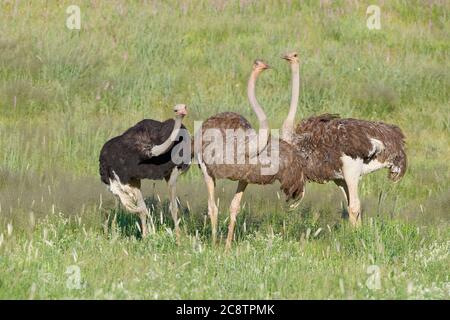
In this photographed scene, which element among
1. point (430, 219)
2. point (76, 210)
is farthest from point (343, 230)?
point (76, 210)

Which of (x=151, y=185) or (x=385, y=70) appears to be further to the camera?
(x=385, y=70)

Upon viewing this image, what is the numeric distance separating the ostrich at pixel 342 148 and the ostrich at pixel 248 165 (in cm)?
35

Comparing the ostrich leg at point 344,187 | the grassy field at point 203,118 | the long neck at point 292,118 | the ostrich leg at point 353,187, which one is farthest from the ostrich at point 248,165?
the ostrich leg at point 344,187

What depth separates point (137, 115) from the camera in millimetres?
13555

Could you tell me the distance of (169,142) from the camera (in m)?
9.20

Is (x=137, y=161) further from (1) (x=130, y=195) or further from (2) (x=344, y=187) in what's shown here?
(2) (x=344, y=187)

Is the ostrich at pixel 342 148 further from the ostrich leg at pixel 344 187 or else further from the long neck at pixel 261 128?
the long neck at pixel 261 128

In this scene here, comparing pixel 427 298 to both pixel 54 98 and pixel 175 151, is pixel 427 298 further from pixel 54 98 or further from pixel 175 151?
pixel 54 98

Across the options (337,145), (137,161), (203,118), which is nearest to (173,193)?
(137,161)

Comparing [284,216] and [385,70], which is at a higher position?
[385,70]

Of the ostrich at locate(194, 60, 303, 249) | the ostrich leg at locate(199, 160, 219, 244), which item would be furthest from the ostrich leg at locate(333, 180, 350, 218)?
the ostrich leg at locate(199, 160, 219, 244)

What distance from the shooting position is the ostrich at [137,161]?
366 inches

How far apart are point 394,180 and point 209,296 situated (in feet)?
13.3

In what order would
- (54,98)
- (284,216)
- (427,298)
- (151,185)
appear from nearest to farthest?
(427,298) < (284,216) < (151,185) < (54,98)
